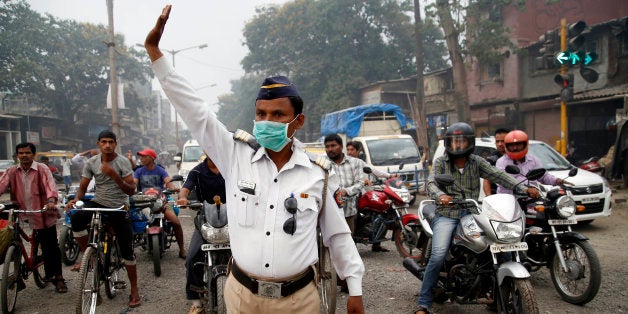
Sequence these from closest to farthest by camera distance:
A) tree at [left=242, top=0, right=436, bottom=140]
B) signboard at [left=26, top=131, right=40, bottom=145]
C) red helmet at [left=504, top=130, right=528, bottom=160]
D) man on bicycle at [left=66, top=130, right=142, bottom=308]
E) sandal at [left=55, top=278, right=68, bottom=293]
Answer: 1. man on bicycle at [left=66, top=130, right=142, bottom=308]
2. sandal at [left=55, top=278, right=68, bottom=293]
3. red helmet at [left=504, top=130, right=528, bottom=160]
4. signboard at [left=26, top=131, right=40, bottom=145]
5. tree at [left=242, top=0, right=436, bottom=140]

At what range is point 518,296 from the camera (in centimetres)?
359

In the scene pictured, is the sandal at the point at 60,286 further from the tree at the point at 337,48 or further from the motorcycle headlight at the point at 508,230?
the tree at the point at 337,48

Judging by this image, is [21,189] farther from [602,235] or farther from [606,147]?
[606,147]

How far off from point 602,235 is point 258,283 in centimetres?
805

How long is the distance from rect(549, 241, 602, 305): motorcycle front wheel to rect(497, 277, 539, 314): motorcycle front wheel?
1.25 meters

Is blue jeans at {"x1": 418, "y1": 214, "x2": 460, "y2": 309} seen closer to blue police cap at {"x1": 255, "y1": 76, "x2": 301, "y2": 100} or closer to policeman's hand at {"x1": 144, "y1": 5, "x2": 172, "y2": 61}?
blue police cap at {"x1": 255, "y1": 76, "x2": 301, "y2": 100}

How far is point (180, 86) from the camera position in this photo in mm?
2006

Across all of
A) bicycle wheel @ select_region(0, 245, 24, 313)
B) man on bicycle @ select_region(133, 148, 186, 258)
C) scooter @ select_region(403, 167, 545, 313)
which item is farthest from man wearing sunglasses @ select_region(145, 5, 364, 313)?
man on bicycle @ select_region(133, 148, 186, 258)

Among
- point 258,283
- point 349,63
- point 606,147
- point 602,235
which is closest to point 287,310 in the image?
point 258,283

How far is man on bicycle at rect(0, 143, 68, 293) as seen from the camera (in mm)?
5238

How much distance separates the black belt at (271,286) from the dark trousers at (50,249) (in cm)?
426

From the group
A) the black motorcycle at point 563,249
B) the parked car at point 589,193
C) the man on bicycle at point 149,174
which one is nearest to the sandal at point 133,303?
the man on bicycle at point 149,174

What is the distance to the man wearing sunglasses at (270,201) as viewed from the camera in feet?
6.61

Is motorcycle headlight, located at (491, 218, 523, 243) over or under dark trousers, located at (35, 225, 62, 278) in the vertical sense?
over
